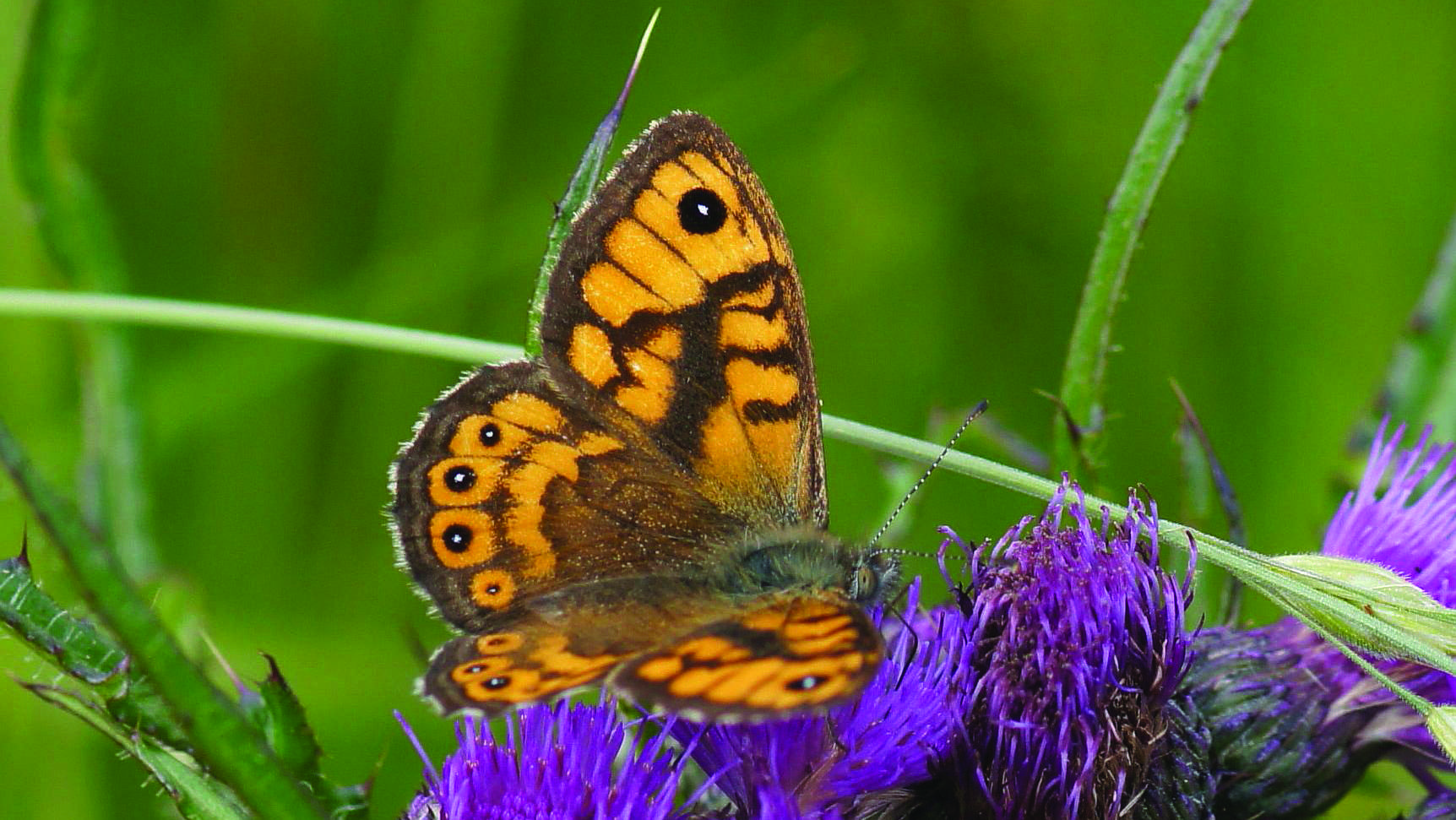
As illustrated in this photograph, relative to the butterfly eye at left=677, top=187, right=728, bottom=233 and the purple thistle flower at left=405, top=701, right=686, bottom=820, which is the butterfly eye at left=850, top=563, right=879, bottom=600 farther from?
the butterfly eye at left=677, top=187, right=728, bottom=233

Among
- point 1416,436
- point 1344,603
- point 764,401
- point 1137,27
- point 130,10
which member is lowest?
point 1344,603

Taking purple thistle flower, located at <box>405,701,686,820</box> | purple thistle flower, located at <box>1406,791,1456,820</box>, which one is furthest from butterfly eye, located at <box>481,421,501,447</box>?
purple thistle flower, located at <box>1406,791,1456,820</box>

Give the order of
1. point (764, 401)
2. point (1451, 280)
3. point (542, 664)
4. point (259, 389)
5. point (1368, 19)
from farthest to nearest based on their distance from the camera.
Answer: point (1368, 19) → point (259, 389) → point (1451, 280) → point (764, 401) → point (542, 664)

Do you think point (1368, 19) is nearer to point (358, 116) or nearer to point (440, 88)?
point (440, 88)

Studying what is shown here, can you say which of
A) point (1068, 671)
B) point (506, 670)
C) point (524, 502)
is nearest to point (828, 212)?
point (524, 502)

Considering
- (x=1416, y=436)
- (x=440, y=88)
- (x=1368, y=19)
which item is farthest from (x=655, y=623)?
(x=1368, y=19)

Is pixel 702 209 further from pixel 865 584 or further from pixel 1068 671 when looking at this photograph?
pixel 1068 671
